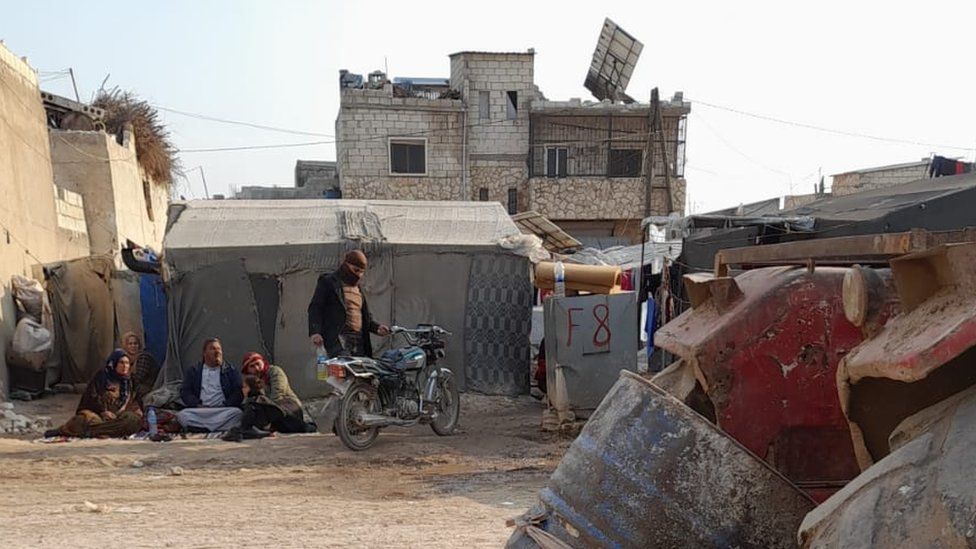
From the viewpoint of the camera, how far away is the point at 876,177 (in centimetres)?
2539

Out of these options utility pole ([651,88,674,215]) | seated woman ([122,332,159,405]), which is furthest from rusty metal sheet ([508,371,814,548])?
utility pole ([651,88,674,215])

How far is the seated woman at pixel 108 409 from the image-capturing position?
831cm

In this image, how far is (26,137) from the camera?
38.5ft

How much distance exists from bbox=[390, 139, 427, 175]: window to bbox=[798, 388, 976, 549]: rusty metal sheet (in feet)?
84.0

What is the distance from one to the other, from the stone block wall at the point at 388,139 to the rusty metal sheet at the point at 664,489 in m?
24.4

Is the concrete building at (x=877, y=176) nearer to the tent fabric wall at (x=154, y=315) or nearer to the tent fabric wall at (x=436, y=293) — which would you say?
the tent fabric wall at (x=436, y=293)

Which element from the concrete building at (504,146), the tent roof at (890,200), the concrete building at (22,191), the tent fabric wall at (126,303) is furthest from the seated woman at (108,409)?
the concrete building at (504,146)

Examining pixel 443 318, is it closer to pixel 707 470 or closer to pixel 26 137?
pixel 26 137

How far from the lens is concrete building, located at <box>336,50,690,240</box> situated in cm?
2658

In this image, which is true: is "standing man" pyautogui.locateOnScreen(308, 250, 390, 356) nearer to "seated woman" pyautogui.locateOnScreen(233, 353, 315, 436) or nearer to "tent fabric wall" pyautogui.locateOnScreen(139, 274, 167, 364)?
"seated woman" pyautogui.locateOnScreen(233, 353, 315, 436)

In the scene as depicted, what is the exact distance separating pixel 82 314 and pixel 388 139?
1585cm

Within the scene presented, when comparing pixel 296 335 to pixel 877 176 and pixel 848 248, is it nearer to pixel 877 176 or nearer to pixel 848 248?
pixel 848 248

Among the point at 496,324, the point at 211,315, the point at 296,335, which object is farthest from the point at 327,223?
the point at 496,324

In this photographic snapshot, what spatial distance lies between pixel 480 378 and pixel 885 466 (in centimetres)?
891
